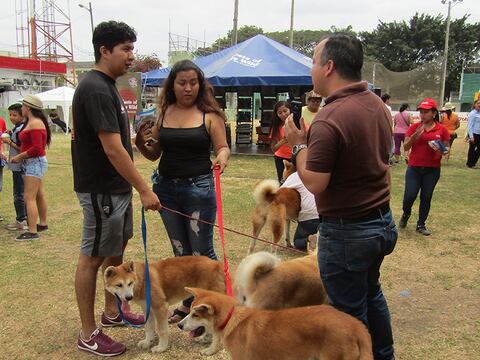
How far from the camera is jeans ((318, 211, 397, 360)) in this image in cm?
217

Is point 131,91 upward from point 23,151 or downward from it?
upward

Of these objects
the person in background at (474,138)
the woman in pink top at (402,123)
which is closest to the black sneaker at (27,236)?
the woman in pink top at (402,123)

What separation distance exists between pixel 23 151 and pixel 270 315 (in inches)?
179

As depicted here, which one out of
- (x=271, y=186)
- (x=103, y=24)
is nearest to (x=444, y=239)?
(x=271, y=186)

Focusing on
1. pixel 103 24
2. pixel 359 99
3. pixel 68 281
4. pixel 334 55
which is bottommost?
pixel 68 281

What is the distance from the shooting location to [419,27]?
5028 centimetres

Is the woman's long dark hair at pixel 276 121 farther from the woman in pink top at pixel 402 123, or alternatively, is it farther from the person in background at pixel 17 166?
the woman in pink top at pixel 402 123

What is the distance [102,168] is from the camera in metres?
2.92

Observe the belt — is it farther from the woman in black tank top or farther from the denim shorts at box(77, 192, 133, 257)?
the denim shorts at box(77, 192, 133, 257)

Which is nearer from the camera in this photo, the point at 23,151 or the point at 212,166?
the point at 212,166

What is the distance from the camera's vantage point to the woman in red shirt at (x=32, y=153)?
5.62 meters

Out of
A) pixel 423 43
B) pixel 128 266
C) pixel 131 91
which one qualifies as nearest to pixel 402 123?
pixel 131 91

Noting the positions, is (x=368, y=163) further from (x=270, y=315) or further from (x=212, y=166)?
(x=212, y=166)

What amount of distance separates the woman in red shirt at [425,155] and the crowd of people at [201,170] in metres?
3.14
